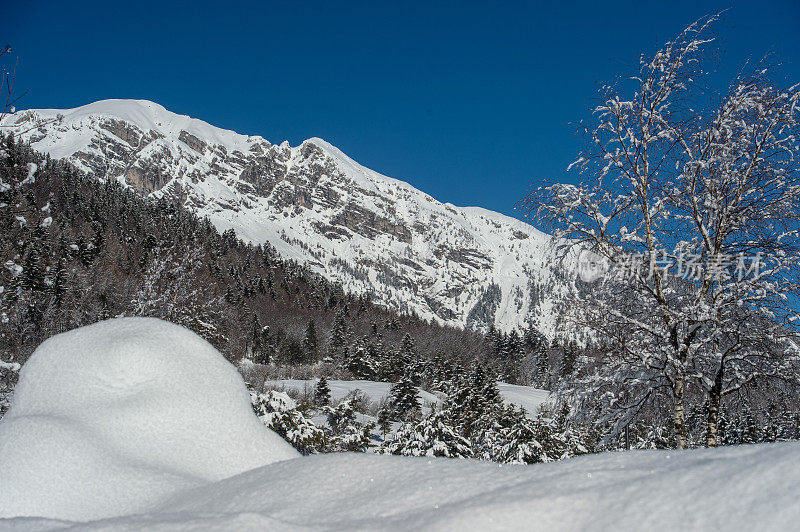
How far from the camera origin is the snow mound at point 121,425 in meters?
1.96

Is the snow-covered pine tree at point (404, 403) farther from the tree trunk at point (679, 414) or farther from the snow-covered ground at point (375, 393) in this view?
the tree trunk at point (679, 414)

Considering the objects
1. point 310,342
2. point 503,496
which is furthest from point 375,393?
point 503,496

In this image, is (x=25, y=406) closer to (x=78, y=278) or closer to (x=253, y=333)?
(x=78, y=278)

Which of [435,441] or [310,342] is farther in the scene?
[310,342]

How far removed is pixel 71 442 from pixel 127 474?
326mm

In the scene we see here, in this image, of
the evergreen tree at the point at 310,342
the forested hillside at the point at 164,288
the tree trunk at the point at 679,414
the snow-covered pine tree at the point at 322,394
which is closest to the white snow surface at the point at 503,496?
the tree trunk at the point at 679,414

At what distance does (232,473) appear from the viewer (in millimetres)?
2396

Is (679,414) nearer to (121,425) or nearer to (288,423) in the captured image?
(121,425)

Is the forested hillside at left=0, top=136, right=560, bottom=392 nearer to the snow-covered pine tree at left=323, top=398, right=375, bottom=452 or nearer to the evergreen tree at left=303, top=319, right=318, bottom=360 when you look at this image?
the evergreen tree at left=303, top=319, right=318, bottom=360

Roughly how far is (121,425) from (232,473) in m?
0.61

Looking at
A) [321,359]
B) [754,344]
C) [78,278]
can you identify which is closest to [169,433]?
[754,344]

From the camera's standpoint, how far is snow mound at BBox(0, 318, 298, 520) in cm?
196

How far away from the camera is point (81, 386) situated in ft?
8.24

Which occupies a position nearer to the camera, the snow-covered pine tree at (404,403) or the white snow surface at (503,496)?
the white snow surface at (503,496)
